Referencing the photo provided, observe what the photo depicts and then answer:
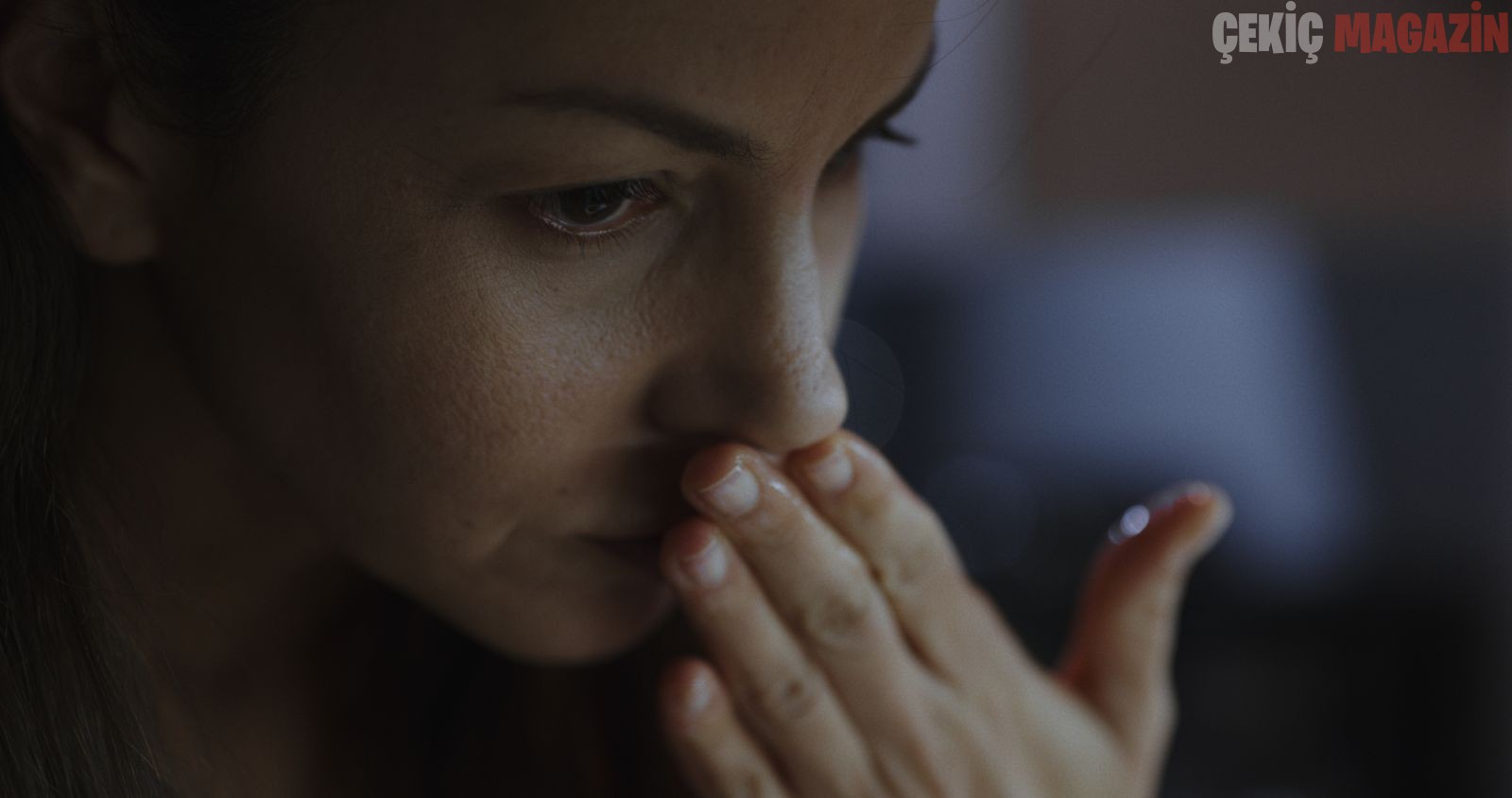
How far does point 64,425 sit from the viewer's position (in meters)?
0.64

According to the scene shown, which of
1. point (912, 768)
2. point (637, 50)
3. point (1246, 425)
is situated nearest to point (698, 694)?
point (912, 768)

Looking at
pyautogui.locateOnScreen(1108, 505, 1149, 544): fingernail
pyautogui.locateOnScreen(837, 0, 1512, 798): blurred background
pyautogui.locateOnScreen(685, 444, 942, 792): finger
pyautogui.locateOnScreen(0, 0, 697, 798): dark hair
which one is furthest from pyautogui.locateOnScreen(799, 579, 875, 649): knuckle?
pyautogui.locateOnScreen(837, 0, 1512, 798): blurred background

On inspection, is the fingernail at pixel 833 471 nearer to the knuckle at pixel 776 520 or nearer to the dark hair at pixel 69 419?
the knuckle at pixel 776 520

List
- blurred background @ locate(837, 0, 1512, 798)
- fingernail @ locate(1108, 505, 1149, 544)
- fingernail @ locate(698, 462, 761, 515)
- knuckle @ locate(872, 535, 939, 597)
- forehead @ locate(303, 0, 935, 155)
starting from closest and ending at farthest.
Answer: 1. forehead @ locate(303, 0, 935, 155)
2. fingernail @ locate(698, 462, 761, 515)
3. knuckle @ locate(872, 535, 939, 597)
4. fingernail @ locate(1108, 505, 1149, 544)
5. blurred background @ locate(837, 0, 1512, 798)

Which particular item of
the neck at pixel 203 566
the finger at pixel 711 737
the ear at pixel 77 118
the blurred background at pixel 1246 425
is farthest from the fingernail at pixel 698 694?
the blurred background at pixel 1246 425

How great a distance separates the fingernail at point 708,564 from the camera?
0.66 meters

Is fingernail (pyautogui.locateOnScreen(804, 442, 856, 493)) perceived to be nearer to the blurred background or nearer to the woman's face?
the woman's face

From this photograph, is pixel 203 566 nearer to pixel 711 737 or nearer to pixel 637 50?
pixel 711 737

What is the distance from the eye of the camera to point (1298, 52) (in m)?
0.58

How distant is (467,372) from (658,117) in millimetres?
139

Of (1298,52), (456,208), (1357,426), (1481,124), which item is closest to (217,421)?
(456,208)

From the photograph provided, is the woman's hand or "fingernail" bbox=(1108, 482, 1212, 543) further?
"fingernail" bbox=(1108, 482, 1212, 543)

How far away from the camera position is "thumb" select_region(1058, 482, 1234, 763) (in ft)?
2.73

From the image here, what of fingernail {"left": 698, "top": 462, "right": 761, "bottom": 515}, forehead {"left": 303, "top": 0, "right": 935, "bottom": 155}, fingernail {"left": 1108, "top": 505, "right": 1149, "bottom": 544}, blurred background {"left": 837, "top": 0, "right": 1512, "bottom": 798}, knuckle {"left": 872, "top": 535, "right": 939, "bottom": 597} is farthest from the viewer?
blurred background {"left": 837, "top": 0, "right": 1512, "bottom": 798}
